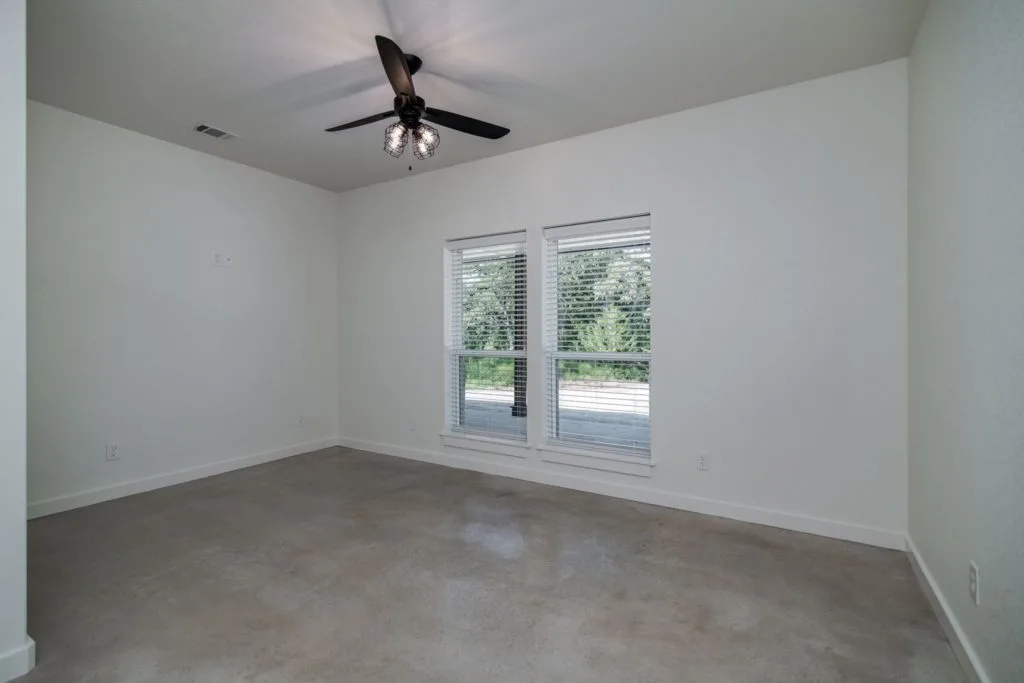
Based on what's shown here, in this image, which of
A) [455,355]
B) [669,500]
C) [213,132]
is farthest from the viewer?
[455,355]

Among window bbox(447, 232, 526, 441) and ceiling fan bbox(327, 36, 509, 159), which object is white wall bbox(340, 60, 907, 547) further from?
ceiling fan bbox(327, 36, 509, 159)

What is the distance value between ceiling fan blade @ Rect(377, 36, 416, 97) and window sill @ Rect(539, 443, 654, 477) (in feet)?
9.28

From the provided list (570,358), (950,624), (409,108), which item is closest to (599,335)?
(570,358)

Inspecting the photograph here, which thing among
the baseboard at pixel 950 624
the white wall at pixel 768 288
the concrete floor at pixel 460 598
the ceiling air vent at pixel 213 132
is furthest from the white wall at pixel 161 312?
the baseboard at pixel 950 624

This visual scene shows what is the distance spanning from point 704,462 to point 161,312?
440 cm

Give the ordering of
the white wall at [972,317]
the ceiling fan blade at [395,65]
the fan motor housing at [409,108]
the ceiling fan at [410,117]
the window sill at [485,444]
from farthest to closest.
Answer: the window sill at [485,444]
the fan motor housing at [409,108]
the ceiling fan at [410,117]
the ceiling fan blade at [395,65]
the white wall at [972,317]

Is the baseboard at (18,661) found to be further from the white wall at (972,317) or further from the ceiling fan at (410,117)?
the white wall at (972,317)

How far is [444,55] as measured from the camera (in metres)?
2.88

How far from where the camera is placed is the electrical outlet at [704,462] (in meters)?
3.54

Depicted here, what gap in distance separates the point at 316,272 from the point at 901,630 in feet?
17.6

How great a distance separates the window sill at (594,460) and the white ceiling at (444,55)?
2.53m

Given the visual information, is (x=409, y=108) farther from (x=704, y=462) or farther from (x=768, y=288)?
(x=704, y=462)

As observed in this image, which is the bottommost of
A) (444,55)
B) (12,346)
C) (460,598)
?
(460,598)

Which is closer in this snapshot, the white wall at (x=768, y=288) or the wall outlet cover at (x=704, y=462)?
the white wall at (x=768, y=288)
